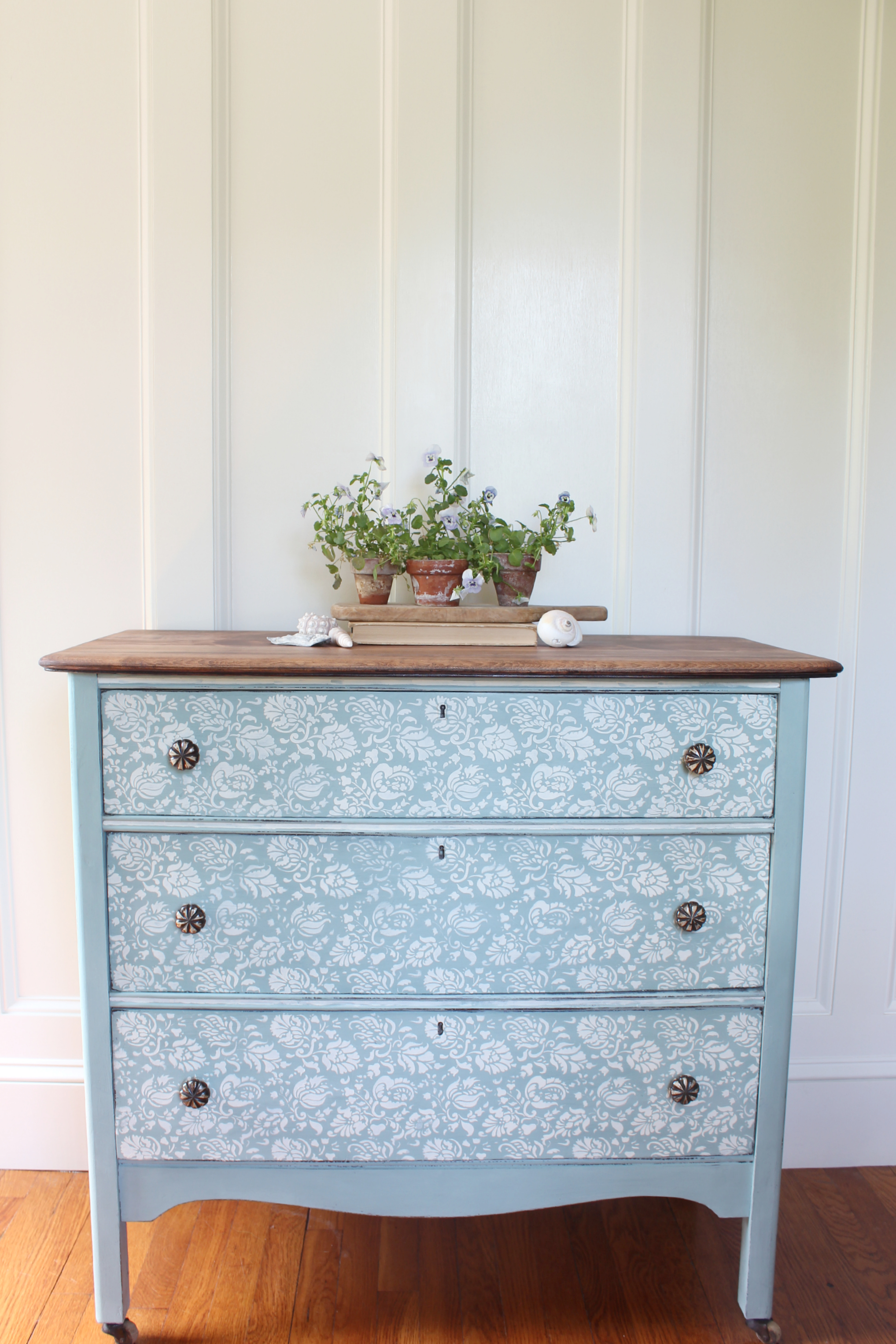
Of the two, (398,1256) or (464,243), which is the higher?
(464,243)

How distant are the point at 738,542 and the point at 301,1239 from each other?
5.56ft

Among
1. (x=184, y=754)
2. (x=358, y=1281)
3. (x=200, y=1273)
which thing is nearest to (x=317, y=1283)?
(x=358, y=1281)

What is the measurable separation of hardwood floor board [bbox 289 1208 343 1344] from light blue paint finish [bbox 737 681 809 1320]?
2.37 ft

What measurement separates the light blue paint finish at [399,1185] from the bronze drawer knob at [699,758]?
66cm

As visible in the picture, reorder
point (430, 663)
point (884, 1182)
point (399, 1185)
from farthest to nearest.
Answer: point (884, 1182) → point (399, 1185) → point (430, 663)

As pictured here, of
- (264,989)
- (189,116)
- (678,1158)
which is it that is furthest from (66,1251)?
(189,116)

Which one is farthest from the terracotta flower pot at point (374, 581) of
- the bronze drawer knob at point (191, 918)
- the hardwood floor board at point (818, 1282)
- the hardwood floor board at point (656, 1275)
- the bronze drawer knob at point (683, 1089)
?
the hardwood floor board at point (818, 1282)

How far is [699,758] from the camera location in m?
1.33

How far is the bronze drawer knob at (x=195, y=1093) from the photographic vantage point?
1.35 m

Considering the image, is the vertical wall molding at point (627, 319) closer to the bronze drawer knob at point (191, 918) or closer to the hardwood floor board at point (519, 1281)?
A: the bronze drawer knob at point (191, 918)

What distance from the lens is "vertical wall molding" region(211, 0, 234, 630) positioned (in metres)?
1.68

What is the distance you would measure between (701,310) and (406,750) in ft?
3.86

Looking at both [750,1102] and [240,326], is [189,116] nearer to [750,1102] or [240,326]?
[240,326]

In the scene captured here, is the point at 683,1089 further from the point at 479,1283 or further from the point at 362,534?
the point at 362,534
